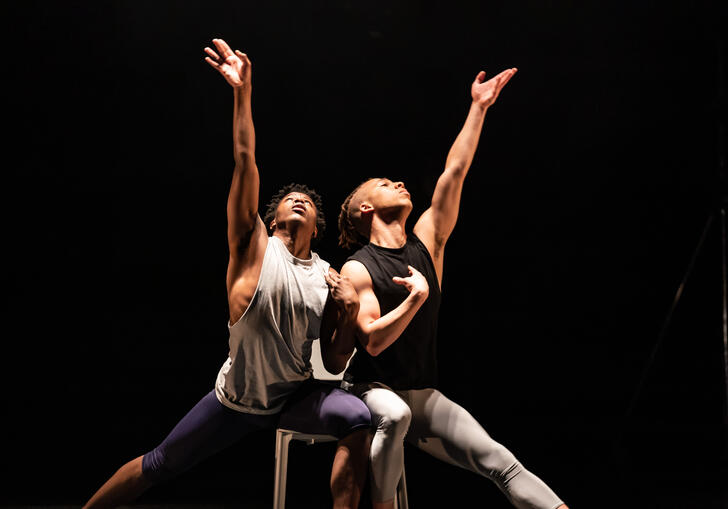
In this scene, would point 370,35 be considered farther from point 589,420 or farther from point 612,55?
point 589,420

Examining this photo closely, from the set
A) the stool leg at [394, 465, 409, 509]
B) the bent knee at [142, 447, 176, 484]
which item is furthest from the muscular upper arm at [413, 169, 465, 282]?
the bent knee at [142, 447, 176, 484]

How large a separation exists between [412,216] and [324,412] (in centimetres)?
159

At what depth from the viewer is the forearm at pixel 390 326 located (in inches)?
68.1

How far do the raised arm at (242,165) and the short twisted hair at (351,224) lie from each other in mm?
393

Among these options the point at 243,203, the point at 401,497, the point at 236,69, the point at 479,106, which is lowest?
the point at 401,497

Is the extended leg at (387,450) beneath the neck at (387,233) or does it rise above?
beneath

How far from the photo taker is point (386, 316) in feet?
5.74

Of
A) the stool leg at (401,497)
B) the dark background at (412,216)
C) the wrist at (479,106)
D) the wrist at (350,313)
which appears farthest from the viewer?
the dark background at (412,216)

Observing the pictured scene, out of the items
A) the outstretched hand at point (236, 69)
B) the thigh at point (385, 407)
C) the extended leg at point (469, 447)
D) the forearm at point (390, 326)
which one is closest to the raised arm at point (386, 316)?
the forearm at point (390, 326)

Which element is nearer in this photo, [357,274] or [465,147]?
[357,274]

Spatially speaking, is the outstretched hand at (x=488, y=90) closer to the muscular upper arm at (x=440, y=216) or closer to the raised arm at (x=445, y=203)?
the raised arm at (x=445, y=203)

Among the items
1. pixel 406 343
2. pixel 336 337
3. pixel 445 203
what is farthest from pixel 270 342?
pixel 445 203

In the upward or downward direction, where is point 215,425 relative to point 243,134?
downward

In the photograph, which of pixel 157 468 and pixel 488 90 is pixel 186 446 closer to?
pixel 157 468
